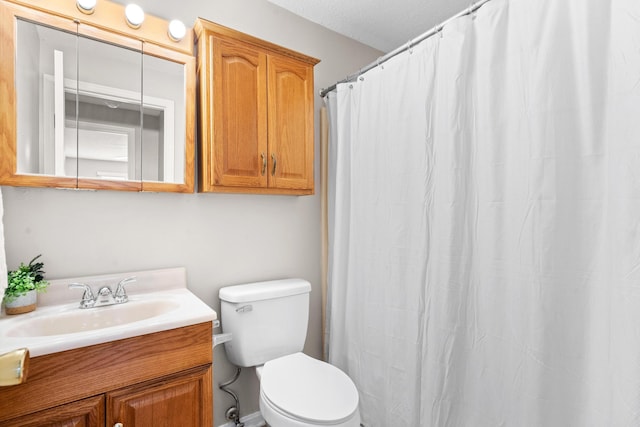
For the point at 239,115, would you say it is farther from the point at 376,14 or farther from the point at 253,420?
the point at 253,420

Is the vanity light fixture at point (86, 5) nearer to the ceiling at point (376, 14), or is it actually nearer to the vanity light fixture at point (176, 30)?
the vanity light fixture at point (176, 30)

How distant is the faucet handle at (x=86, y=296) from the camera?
4.16ft

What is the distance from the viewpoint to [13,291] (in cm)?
112

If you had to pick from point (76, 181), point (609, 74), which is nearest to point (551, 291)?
point (609, 74)

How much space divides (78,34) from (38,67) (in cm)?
21

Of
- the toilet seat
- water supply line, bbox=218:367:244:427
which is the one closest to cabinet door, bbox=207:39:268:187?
the toilet seat

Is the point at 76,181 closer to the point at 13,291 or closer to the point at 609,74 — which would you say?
the point at 13,291

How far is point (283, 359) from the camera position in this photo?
5.25 feet

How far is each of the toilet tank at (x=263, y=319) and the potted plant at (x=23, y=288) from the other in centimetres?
72

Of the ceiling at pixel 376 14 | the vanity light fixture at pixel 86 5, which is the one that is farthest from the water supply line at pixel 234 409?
the ceiling at pixel 376 14

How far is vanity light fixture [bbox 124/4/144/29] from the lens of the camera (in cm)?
138

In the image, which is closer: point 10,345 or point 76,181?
point 10,345

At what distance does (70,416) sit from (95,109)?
1143 millimetres

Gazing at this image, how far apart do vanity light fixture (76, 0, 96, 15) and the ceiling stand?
952mm
